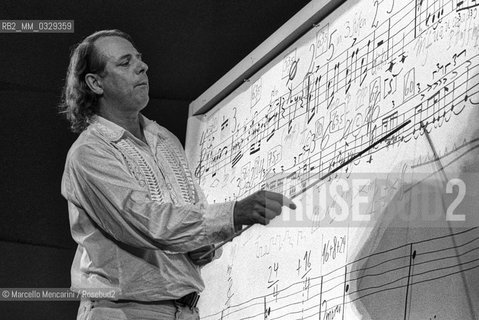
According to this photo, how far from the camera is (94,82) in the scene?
2.04 metres

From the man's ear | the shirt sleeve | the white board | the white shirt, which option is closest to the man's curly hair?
the man's ear

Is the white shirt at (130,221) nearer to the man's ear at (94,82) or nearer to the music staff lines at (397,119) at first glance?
the man's ear at (94,82)

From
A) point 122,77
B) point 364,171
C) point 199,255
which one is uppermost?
point 122,77

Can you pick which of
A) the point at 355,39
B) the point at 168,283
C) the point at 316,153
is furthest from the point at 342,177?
the point at 168,283

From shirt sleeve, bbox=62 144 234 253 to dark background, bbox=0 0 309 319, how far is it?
1.57 m

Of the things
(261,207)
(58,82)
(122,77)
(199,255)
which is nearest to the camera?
(261,207)

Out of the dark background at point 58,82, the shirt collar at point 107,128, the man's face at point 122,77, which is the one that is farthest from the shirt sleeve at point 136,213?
the dark background at point 58,82

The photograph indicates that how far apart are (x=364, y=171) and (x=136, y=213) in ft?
1.84

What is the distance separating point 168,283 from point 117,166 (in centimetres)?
24

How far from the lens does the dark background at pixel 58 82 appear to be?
3.33 m

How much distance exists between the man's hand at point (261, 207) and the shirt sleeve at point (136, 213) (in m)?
0.03

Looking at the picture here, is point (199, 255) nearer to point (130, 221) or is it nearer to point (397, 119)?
point (130, 221)

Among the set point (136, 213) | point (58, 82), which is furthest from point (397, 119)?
point (58, 82)

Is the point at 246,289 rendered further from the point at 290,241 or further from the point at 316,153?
the point at 316,153
